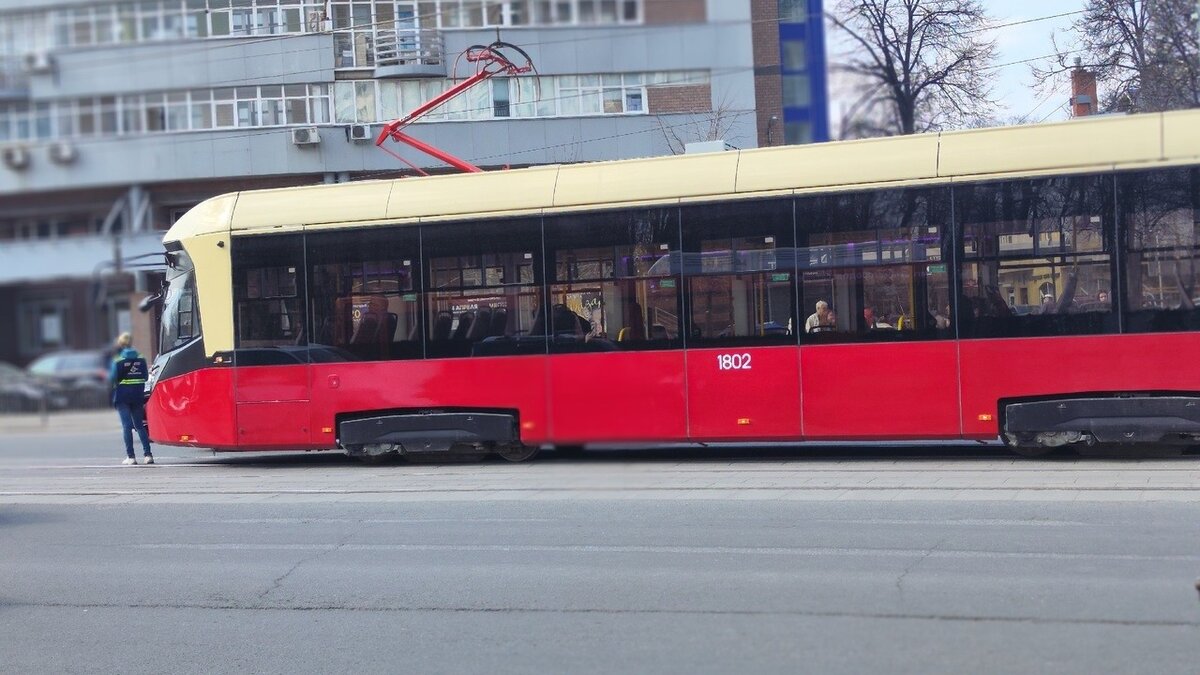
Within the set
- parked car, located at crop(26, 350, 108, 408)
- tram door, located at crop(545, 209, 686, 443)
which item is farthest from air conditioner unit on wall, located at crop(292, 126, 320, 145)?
parked car, located at crop(26, 350, 108, 408)

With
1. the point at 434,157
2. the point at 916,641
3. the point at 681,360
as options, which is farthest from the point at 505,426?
the point at 916,641

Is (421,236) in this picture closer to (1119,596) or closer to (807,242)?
(807,242)

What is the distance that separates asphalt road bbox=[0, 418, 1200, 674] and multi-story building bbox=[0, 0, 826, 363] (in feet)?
8.89

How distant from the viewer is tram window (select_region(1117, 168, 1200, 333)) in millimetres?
11641

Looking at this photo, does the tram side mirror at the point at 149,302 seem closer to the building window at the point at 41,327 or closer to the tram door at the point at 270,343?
the tram door at the point at 270,343

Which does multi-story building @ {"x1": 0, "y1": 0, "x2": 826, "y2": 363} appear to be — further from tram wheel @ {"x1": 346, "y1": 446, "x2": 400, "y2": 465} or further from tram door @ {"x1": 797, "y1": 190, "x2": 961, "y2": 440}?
tram wheel @ {"x1": 346, "y1": 446, "x2": 400, "y2": 465}

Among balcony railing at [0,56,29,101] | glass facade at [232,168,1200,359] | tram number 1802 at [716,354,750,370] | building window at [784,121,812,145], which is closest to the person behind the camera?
balcony railing at [0,56,29,101]

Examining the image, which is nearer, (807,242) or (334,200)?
(807,242)

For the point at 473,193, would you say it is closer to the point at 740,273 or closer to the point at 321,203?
the point at 321,203

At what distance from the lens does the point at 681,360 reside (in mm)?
12008

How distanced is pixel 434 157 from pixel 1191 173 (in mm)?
7504

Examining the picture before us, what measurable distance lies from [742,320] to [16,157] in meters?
6.97

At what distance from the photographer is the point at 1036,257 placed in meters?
12.1

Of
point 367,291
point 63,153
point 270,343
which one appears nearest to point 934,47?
point 367,291
